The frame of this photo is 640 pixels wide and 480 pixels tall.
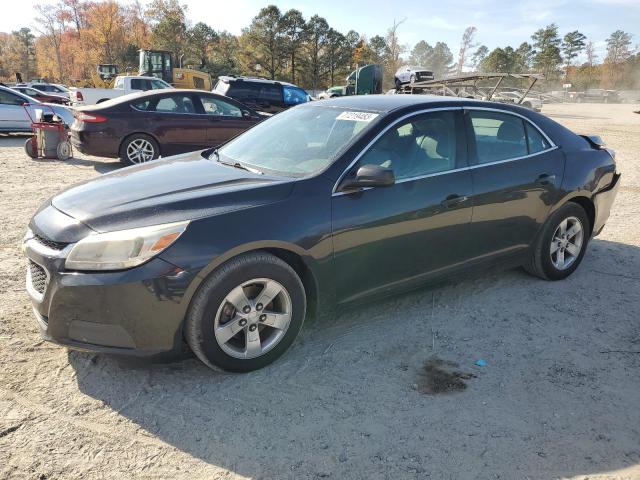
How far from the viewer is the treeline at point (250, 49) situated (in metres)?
54.2

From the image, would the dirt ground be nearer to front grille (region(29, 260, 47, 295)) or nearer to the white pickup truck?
front grille (region(29, 260, 47, 295))

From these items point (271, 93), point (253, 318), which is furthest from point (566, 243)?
point (271, 93)

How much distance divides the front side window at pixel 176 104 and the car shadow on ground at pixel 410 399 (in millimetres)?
7128

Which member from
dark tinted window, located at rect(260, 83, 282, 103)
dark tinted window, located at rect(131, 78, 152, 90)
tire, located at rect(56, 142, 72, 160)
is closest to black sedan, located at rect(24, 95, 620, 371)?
tire, located at rect(56, 142, 72, 160)

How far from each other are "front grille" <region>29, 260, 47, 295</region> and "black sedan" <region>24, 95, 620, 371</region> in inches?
1.6

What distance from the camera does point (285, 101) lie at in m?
22.1

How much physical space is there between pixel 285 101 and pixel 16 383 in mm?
20466

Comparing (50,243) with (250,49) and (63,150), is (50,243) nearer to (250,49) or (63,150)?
(63,150)

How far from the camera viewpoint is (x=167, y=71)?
1077 inches

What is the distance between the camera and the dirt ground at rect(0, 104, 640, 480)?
93.3 inches

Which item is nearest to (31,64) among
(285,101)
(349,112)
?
(285,101)

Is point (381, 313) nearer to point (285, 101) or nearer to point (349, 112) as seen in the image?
point (349, 112)

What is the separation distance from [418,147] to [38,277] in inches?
103

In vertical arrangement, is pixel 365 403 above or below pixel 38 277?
below
